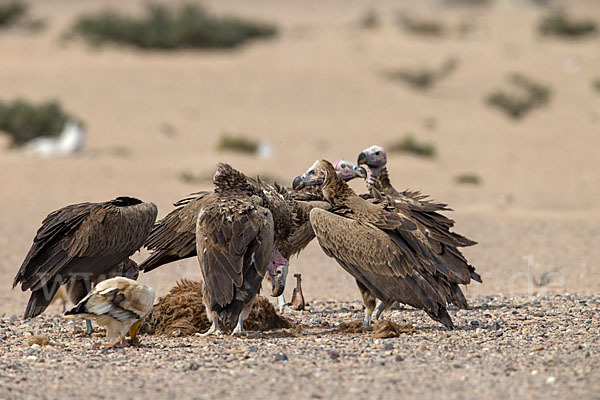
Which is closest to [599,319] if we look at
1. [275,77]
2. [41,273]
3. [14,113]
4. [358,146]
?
[41,273]

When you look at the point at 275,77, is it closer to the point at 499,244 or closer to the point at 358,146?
the point at 358,146

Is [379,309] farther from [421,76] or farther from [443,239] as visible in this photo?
[421,76]

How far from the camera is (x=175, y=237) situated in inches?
362

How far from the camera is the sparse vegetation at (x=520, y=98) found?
3002 cm

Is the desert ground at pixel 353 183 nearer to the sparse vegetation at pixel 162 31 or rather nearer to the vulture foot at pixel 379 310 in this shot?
the vulture foot at pixel 379 310

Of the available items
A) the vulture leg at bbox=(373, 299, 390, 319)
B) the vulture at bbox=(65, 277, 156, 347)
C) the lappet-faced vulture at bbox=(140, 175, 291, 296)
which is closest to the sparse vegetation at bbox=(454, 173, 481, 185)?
the lappet-faced vulture at bbox=(140, 175, 291, 296)

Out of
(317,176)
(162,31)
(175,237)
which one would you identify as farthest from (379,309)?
(162,31)

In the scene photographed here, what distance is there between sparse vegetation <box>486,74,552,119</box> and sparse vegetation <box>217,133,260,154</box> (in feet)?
33.8

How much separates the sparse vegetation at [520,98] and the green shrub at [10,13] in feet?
61.8

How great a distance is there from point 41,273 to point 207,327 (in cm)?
146

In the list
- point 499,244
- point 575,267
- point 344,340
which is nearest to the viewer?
point 344,340

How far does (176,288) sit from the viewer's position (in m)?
8.67

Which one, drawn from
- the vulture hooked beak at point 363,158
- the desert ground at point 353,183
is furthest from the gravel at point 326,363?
the vulture hooked beak at point 363,158

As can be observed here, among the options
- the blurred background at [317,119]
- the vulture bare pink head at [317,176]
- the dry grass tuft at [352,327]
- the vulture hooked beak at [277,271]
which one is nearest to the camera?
the dry grass tuft at [352,327]
